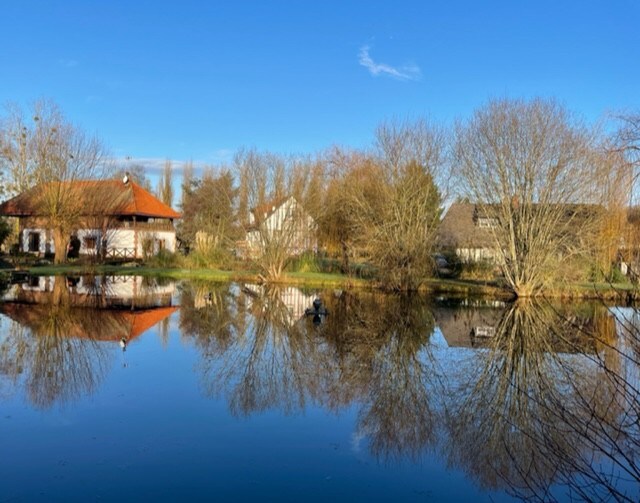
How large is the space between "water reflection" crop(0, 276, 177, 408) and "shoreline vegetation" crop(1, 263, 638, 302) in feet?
16.6

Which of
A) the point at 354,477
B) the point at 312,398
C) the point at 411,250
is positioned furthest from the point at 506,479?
the point at 411,250

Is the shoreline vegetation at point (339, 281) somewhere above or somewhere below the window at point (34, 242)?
below

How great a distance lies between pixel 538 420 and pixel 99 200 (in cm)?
3464

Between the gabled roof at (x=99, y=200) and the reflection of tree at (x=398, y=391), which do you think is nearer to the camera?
the reflection of tree at (x=398, y=391)

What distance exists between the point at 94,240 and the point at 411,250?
78.3 ft

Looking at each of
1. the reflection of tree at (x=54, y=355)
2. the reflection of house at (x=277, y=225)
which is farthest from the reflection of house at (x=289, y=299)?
the reflection of tree at (x=54, y=355)

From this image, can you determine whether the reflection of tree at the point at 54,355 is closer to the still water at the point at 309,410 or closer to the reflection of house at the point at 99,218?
the still water at the point at 309,410

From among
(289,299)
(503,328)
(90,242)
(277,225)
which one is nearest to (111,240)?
(90,242)

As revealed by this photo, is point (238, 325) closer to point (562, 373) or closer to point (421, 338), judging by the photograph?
point (421, 338)

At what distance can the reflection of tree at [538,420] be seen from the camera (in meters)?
5.55

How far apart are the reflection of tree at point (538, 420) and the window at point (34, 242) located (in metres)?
37.0

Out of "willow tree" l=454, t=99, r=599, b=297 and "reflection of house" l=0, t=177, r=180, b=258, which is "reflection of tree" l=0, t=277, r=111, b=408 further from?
"reflection of house" l=0, t=177, r=180, b=258

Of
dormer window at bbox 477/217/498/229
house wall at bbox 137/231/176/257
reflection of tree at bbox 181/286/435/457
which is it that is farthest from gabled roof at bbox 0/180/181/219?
dormer window at bbox 477/217/498/229

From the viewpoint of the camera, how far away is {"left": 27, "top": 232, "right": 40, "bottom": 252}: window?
130 feet
